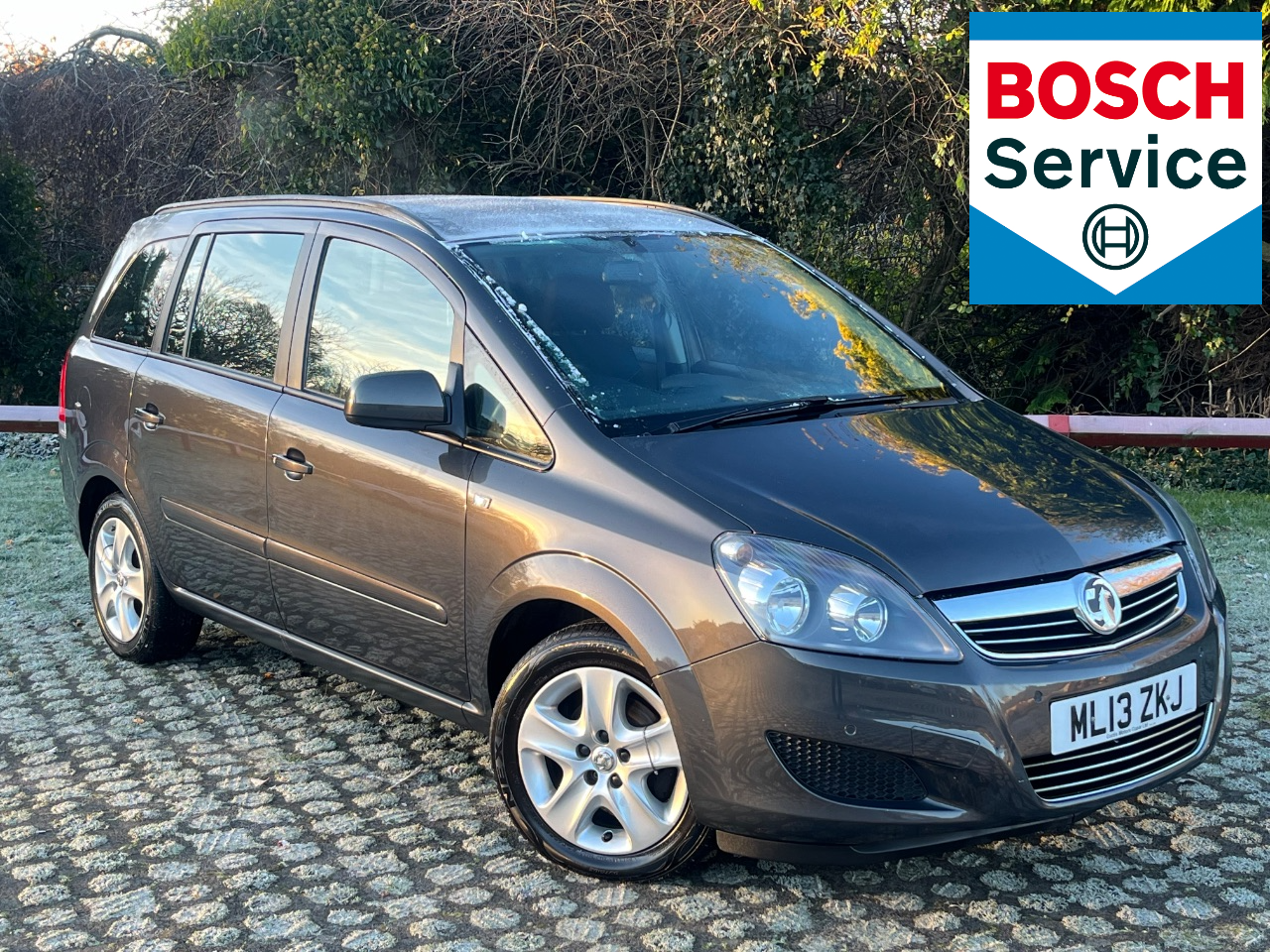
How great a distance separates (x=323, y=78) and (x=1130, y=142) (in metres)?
7.32

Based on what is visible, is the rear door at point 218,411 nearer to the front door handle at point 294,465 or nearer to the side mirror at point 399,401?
the front door handle at point 294,465

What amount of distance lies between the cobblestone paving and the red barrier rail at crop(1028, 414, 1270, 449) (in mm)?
3197

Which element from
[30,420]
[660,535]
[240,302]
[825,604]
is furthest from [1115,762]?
[30,420]

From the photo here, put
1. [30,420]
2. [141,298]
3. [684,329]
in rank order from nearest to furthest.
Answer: [684,329] → [141,298] → [30,420]

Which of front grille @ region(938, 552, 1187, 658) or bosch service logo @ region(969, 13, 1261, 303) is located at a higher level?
bosch service logo @ region(969, 13, 1261, 303)

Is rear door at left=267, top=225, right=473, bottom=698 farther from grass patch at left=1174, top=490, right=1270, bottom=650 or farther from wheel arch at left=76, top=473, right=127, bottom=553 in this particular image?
grass patch at left=1174, top=490, right=1270, bottom=650

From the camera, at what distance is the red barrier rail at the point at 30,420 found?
359 inches

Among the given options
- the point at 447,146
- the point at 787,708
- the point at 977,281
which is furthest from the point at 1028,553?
the point at 447,146

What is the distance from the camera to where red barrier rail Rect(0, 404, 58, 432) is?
9.12 m

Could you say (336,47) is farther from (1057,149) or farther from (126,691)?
(126,691)

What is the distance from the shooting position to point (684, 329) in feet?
14.3

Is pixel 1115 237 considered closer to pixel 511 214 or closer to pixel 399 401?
pixel 511 214

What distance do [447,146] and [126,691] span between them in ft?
29.3

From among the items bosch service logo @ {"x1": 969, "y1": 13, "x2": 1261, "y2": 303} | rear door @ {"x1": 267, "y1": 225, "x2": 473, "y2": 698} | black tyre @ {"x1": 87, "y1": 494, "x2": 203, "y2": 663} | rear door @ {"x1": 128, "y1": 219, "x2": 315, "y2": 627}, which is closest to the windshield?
rear door @ {"x1": 267, "y1": 225, "x2": 473, "y2": 698}
